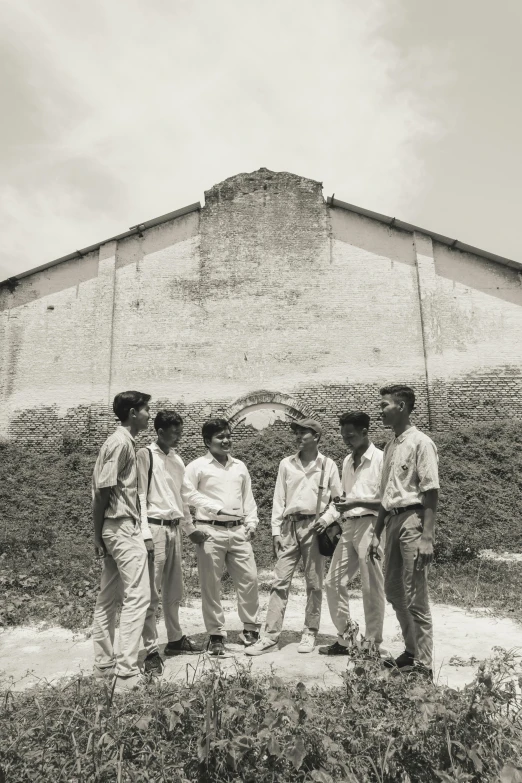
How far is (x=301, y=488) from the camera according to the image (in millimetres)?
4781

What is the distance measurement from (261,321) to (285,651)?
1153 cm

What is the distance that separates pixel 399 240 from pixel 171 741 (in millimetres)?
14822

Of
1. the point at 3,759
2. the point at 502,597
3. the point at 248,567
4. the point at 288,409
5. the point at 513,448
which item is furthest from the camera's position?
the point at 288,409

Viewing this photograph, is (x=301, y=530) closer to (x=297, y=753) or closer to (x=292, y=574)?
(x=292, y=574)

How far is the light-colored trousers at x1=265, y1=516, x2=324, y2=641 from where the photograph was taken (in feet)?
14.8

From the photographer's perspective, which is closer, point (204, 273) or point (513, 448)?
point (513, 448)

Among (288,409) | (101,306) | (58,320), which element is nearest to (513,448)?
(288,409)

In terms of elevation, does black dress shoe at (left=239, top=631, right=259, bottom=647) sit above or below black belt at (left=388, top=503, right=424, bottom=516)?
below

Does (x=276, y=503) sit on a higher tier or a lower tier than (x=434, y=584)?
higher

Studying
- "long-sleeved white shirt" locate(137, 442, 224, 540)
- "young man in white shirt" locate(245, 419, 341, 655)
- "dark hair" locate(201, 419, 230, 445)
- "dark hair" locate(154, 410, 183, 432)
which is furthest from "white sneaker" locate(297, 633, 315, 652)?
"dark hair" locate(154, 410, 183, 432)

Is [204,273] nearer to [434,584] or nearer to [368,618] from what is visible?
[434,584]

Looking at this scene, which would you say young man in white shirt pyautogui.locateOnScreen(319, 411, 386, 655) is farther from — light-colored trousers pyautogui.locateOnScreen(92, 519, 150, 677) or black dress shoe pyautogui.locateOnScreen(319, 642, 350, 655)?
light-colored trousers pyautogui.locateOnScreen(92, 519, 150, 677)

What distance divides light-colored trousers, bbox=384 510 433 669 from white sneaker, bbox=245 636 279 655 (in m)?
1.16

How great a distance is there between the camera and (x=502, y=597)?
606cm
